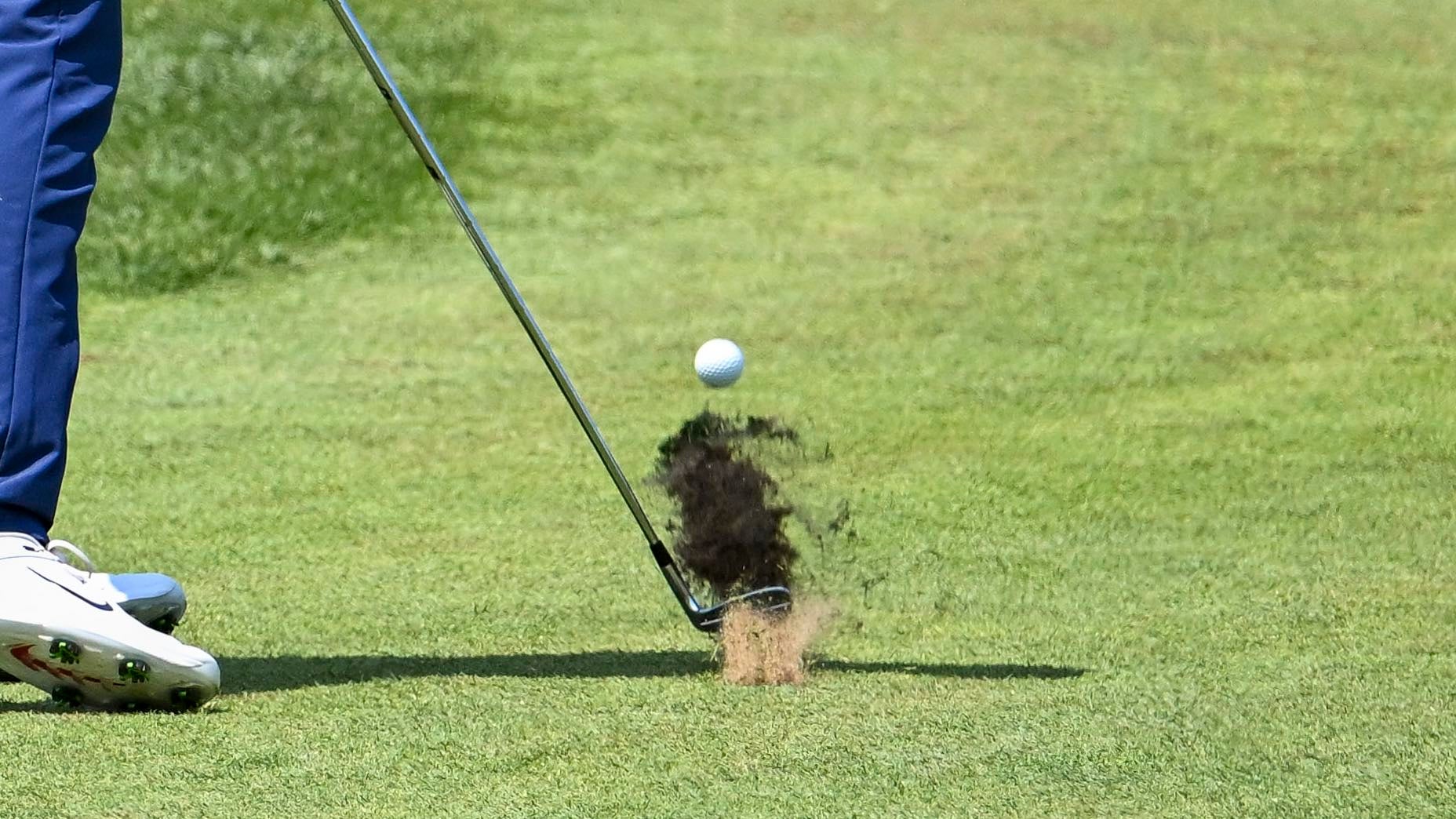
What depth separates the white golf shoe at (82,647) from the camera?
8.79 ft

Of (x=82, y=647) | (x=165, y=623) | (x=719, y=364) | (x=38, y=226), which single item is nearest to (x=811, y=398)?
(x=719, y=364)

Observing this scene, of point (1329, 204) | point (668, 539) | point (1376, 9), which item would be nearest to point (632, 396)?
point (668, 539)

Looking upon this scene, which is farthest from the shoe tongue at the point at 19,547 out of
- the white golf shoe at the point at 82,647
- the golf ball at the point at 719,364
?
the golf ball at the point at 719,364

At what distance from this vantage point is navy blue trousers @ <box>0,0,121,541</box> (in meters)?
2.80

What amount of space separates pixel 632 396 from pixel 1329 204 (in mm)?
3313

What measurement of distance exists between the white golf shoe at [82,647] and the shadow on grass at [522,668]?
0.26m

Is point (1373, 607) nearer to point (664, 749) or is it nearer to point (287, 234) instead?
point (664, 749)

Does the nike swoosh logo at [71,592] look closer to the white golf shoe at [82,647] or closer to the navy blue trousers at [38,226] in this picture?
the white golf shoe at [82,647]

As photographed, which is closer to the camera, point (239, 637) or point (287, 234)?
point (239, 637)

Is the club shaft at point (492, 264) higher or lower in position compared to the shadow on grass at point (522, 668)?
higher

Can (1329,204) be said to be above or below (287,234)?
above

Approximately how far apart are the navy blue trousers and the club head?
1.04 meters

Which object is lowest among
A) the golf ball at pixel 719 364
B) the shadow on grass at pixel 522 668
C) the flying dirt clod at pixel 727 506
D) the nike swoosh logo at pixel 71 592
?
the nike swoosh logo at pixel 71 592

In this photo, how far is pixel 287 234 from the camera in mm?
8016
